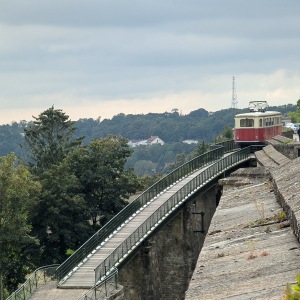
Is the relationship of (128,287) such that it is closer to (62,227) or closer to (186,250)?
(186,250)

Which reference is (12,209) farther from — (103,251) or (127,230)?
(103,251)

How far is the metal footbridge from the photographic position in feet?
90.1

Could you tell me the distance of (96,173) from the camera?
4872cm

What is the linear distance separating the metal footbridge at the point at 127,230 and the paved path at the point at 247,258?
505 inches

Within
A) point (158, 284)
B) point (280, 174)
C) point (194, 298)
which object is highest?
point (280, 174)

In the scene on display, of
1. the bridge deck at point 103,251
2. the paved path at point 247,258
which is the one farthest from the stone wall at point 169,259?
the paved path at point 247,258

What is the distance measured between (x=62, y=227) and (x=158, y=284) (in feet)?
41.6

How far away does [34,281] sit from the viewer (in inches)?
1106

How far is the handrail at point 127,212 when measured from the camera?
2861cm

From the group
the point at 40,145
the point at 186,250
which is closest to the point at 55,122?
the point at 40,145

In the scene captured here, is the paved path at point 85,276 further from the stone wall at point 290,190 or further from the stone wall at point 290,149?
the stone wall at point 290,190

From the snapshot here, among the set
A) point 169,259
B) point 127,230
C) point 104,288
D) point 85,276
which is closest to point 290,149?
point 169,259

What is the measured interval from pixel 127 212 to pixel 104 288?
8.83m

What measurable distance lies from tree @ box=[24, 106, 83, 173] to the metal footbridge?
44.2 ft
